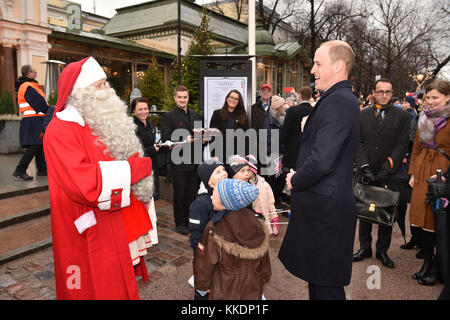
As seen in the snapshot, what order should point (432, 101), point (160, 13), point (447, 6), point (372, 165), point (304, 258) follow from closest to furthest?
point (304, 258) < point (432, 101) < point (372, 165) < point (160, 13) < point (447, 6)

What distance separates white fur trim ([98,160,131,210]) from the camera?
2.10 metres

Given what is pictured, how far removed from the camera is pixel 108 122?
2.35 m

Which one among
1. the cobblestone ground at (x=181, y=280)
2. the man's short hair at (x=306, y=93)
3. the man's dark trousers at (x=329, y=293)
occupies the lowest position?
the cobblestone ground at (x=181, y=280)

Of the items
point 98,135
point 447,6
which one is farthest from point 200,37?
point 447,6

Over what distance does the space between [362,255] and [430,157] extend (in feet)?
5.05

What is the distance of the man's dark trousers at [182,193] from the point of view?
522cm

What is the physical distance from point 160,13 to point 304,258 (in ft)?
82.2

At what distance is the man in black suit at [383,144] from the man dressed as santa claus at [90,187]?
3043mm

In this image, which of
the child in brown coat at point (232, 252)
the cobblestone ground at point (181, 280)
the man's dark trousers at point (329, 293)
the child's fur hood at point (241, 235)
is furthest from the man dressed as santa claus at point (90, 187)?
the man's dark trousers at point (329, 293)

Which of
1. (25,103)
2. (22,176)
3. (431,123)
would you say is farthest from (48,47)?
(431,123)

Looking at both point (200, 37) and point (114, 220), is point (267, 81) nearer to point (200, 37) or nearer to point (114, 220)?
point (200, 37)

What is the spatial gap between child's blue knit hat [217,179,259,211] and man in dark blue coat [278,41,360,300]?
32 centimetres

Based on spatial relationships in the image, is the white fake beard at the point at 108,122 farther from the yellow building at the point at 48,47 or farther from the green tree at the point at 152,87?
the green tree at the point at 152,87
